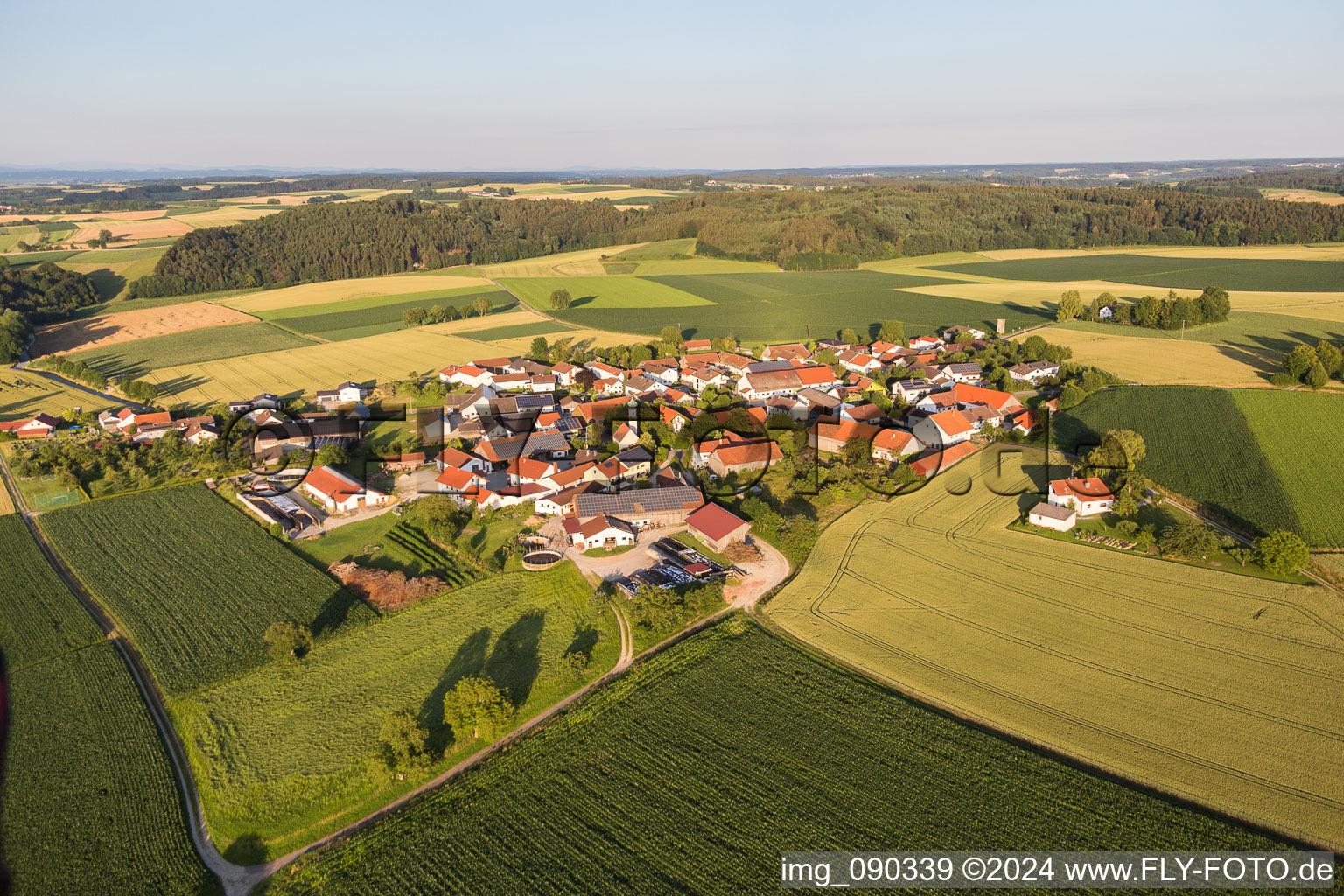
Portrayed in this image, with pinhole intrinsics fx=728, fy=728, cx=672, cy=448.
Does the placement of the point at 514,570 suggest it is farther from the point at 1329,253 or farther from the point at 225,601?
the point at 1329,253

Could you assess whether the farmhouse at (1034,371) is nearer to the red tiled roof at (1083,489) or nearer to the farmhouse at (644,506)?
the red tiled roof at (1083,489)

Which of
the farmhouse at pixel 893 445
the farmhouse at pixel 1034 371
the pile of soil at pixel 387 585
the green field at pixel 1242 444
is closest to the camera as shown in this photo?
the pile of soil at pixel 387 585

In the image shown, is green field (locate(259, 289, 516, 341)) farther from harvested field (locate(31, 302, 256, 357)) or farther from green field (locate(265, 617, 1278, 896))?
green field (locate(265, 617, 1278, 896))

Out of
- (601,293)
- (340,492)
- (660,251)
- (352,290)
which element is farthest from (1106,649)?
(660,251)

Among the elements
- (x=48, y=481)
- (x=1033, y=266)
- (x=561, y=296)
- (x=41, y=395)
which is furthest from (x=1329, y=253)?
(x=41, y=395)

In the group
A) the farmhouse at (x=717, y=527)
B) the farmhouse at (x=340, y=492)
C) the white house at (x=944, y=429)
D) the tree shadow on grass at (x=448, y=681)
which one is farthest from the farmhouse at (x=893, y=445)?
the farmhouse at (x=340, y=492)
